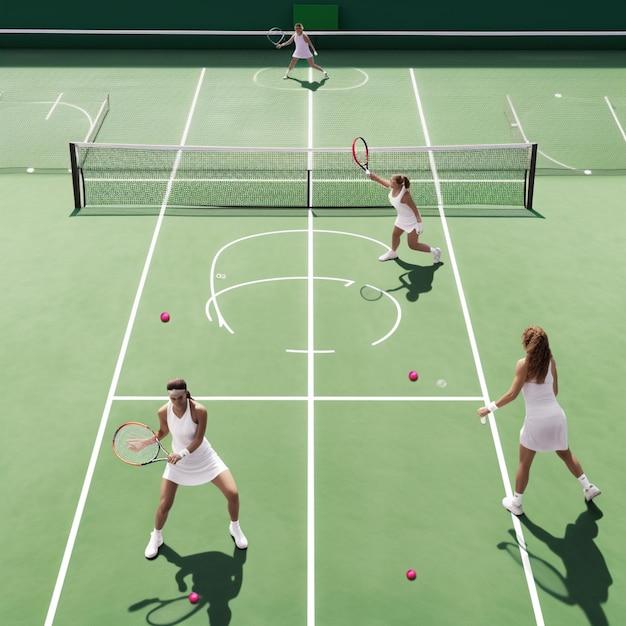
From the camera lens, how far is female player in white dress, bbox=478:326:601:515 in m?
7.43

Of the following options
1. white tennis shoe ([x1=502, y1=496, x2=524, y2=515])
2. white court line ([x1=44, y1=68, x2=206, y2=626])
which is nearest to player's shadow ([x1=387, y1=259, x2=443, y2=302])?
white court line ([x1=44, y1=68, x2=206, y2=626])

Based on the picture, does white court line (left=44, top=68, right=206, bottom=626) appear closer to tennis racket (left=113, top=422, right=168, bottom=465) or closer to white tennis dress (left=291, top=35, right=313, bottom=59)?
tennis racket (left=113, top=422, right=168, bottom=465)

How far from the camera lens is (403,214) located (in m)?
12.3

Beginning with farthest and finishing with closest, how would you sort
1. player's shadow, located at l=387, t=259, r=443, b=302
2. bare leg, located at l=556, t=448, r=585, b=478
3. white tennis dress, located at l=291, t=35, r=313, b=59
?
white tennis dress, located at l=291, t=35, r=313, b=59 → player's shadow, located at l=387, t=259, r=443, b=302 → bare leg, located at l=556, t=448, r=585, b=478

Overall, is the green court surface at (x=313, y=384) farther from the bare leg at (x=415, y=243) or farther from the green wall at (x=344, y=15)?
the green wall at (x=344, y=15)

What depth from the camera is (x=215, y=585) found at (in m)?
7.72

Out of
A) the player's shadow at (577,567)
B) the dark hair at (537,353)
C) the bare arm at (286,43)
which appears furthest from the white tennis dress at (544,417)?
the bare arm at (286,43)

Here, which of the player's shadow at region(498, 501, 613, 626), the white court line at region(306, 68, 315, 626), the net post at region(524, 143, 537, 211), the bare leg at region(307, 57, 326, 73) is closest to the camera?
the player's shadow at region(498, 501, 613, 626)

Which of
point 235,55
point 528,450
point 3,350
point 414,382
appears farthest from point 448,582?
point 235,55

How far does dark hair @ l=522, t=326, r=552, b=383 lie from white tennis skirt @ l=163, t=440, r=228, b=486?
296cm

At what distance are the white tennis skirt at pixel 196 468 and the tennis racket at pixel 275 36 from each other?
15.7 metres

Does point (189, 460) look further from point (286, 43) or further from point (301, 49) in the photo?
point (286, 43)

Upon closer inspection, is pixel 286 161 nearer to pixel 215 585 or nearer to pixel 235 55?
pixel 235 55

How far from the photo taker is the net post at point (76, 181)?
46.0 ft
